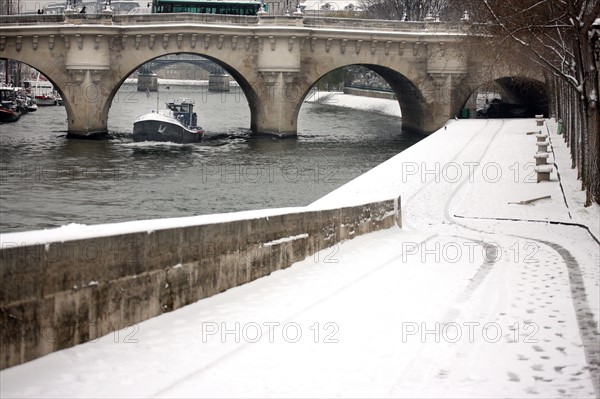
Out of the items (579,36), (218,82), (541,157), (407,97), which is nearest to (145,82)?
(218,82)

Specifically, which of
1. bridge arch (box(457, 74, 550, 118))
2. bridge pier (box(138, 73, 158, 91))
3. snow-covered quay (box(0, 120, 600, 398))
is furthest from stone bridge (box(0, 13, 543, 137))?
bridge pier (box(138, 73, 158, 91))

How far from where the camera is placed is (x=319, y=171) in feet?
160

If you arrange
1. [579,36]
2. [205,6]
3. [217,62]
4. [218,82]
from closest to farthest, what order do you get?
[579,36], [217,62], [205,6], [218,82]

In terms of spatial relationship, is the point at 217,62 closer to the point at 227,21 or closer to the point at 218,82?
the point at 227,21

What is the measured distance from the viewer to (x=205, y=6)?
248 feet

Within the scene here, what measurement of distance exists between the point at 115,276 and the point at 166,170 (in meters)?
37.6

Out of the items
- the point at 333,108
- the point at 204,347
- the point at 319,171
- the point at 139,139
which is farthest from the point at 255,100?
the point at 204,347

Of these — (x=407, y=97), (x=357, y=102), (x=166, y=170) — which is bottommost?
(x=166, y=170)

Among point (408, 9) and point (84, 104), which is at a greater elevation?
point (408, 9)

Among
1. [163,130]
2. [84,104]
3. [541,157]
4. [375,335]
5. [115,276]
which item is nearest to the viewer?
[115,276]

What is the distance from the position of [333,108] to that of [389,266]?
95506 mm

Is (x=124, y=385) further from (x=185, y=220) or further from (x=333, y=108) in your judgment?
(x=333, y=108)

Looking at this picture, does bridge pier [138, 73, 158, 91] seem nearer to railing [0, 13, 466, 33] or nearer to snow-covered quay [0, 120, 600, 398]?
railing [0, 13, 466, 33]

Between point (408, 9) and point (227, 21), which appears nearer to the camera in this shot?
point (227, 21)
